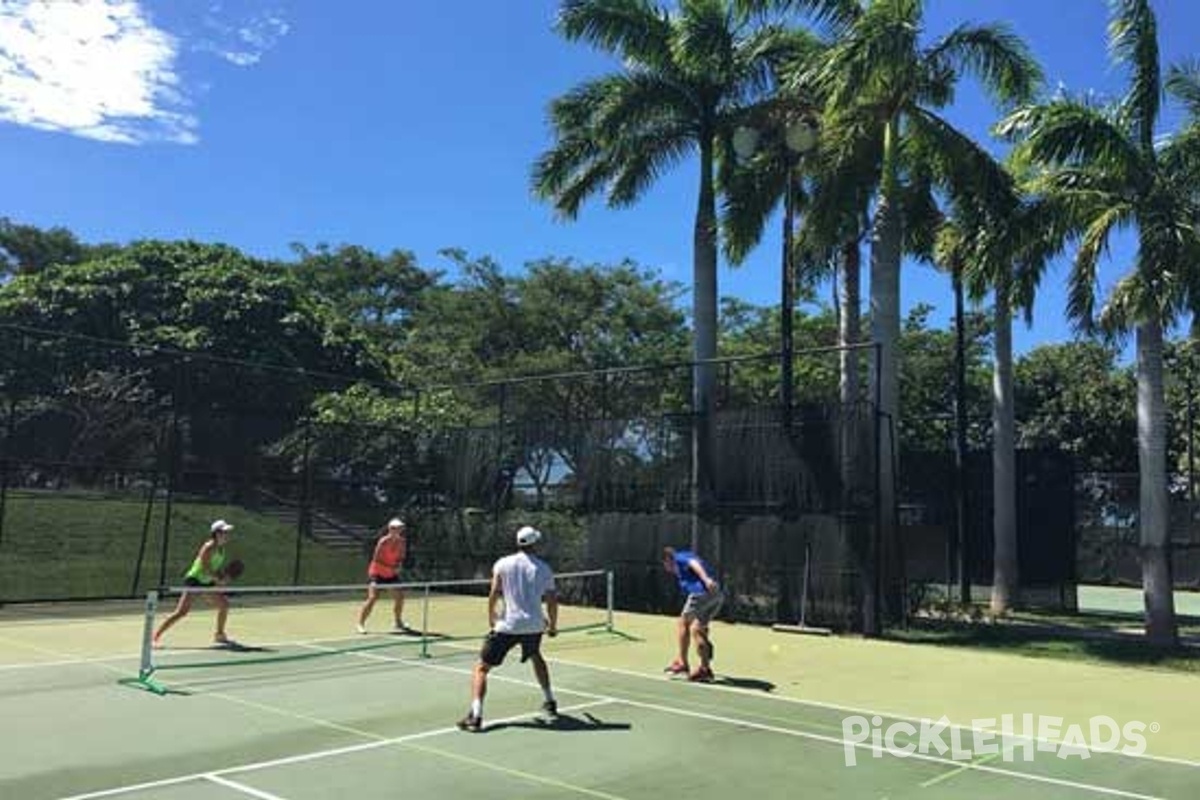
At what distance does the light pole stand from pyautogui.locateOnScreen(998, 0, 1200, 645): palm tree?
14.8ft

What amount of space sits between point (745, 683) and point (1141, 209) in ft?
31.4

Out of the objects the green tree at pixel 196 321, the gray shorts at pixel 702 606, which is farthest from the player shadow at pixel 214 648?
the green tree at pixel 196 321

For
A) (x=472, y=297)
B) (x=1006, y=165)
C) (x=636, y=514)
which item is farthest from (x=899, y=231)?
(x=472, y=297)

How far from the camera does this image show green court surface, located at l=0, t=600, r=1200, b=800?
8.30 metres

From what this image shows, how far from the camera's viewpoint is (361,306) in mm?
61344

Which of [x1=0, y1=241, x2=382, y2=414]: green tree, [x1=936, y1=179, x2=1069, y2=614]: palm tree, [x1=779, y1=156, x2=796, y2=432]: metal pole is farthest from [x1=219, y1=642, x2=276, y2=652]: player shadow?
[x1=0, y1=241, x2=382, y2=414]: green tree

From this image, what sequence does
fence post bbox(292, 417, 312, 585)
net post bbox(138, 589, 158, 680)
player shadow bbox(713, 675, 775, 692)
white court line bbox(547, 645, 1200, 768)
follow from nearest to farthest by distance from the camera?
white court line bbox(547, 645, 1200, 768)
net post bbox(138, 589, 158, 680)
player shadow bbox(713, 675, 775, 692)
fence post bbox(292, 417, 312, 585)

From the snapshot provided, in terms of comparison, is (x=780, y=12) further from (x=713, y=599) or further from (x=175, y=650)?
(x=175, y=650)

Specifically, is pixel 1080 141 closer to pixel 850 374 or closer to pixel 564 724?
pixel 850 374

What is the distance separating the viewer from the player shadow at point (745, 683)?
43.1 ft

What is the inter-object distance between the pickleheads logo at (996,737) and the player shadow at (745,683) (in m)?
1.90

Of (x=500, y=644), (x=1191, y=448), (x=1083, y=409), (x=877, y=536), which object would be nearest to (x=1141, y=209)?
(x=877, y=536)

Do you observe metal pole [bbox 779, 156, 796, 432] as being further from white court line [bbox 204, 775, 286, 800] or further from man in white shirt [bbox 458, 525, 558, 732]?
white court line [bbox 204, 775, 286, 800]

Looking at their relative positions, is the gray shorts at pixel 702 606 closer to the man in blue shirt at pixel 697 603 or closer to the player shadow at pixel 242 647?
the man in blue shirt at pixel 697 603
